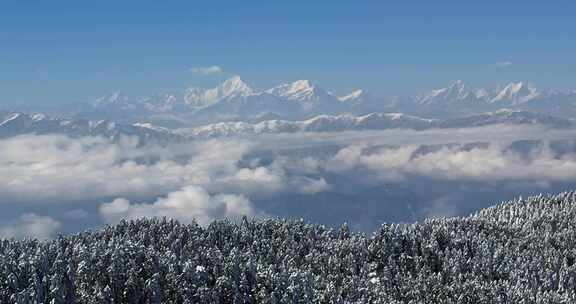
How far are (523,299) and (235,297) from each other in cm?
4490

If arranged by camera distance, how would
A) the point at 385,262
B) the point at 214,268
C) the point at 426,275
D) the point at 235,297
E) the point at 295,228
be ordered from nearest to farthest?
the point at 235,297 → the point at 214,268 → the point at 426,275 → the point at 385,262 → the point at 295,228

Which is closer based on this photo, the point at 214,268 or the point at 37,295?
the point at 37,295

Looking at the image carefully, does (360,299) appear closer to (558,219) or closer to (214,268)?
(214,268)

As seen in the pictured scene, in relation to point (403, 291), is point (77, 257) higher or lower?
higher

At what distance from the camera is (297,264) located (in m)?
130

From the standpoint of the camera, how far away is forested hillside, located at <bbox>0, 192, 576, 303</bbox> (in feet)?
314

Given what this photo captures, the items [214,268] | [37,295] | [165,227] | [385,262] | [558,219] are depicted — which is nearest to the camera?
[37,295]

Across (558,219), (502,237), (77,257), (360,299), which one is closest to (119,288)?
(77,257)

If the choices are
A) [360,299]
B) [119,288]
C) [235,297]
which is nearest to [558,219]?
[360,299]

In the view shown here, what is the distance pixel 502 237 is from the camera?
166750 millimetres

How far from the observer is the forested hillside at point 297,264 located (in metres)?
95.8

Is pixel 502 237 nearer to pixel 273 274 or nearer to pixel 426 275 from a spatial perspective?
pixel 426 275

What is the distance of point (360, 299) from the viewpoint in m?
97.0

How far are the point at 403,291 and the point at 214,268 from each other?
A: 3336 centimetres
